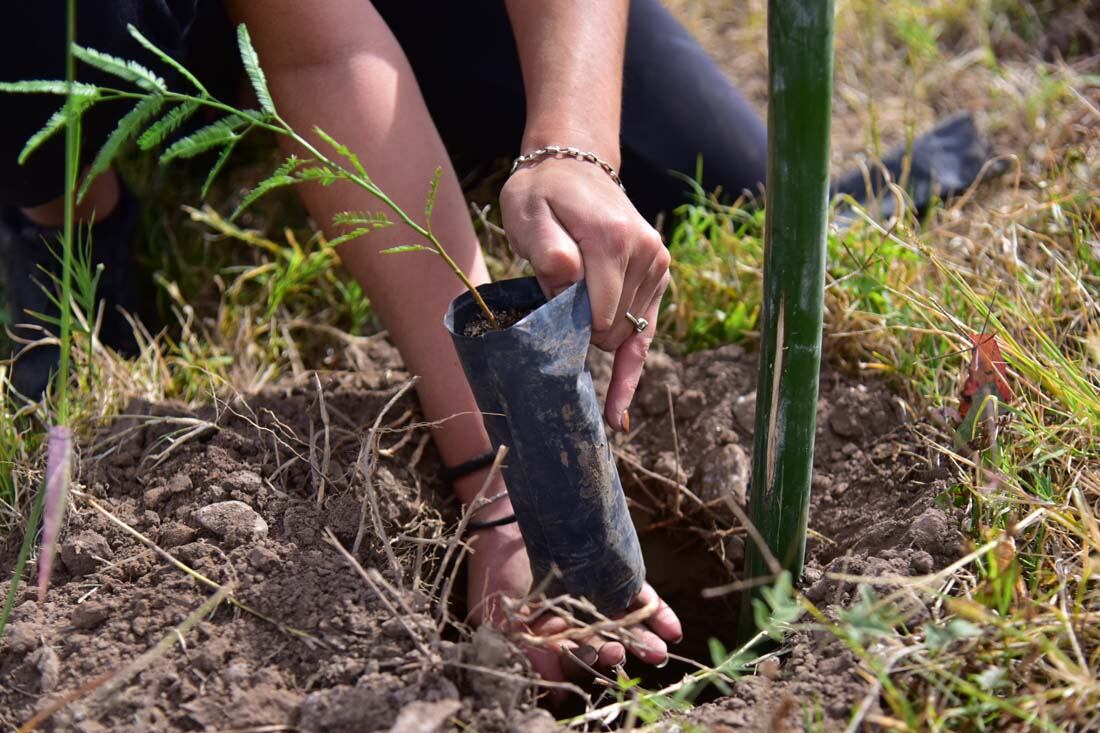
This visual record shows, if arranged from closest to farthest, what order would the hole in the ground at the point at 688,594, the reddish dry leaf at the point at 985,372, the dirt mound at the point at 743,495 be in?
the dirt mound at the point at 743,495
the reddish dry leaf at the point at 985,372
the hole in the ground at the point at 688,594

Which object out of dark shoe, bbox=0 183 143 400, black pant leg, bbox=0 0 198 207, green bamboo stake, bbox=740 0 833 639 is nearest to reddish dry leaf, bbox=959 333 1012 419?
green bamboo stake, bbox=740 0 833 639

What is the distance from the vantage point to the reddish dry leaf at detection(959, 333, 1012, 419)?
1.39m

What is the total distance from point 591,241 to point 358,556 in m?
0.51

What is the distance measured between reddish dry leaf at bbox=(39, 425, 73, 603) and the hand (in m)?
0.57

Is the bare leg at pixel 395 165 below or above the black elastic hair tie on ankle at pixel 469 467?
above

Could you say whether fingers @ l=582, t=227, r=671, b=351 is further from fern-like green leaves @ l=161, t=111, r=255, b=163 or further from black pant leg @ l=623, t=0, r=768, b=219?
black pant leg @ l=623, t=0, r=768, b=219

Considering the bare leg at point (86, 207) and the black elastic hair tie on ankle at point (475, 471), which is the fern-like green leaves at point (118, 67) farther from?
the bare leg at point (86, 207)

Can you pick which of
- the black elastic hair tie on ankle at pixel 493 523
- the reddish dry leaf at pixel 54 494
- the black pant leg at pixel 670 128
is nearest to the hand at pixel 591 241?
the black elastic hair tie on ankle at pixel 493 523

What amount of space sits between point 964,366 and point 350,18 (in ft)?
3.53

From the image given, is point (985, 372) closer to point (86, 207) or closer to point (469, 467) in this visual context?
point (469, 467)

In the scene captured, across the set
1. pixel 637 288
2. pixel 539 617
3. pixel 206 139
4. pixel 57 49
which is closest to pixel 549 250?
pixel 637 288

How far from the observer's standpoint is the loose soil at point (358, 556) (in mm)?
1080

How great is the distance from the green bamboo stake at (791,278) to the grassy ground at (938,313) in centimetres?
16

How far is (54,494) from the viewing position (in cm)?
128
